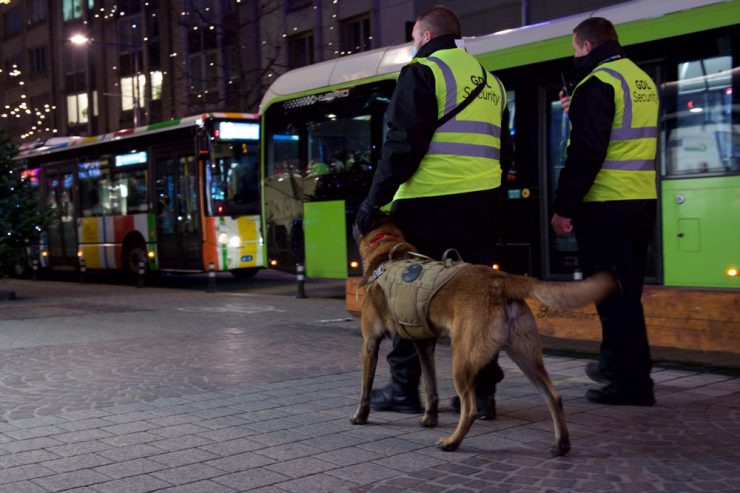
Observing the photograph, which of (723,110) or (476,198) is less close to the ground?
(723,110)

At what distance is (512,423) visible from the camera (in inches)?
190

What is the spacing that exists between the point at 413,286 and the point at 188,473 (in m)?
1.37

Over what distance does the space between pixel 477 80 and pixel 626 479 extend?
2289 millimetres

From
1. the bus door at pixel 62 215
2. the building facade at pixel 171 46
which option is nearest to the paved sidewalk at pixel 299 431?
the building facade at pixel 171 46

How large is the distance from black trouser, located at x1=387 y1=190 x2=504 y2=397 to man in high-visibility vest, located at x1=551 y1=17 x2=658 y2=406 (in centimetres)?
57

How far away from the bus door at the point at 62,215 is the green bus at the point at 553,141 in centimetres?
933

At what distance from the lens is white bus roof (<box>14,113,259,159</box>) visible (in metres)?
17.6

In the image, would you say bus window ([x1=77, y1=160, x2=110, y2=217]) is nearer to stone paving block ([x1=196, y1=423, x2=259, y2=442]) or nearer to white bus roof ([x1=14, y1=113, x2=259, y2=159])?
white bus roof ([x1=14, y1=113, x2=259, y2=159])

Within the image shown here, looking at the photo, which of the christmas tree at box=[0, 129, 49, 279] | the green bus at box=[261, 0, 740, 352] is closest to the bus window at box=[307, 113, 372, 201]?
the green bus at box=[261, 0, 740, 352]

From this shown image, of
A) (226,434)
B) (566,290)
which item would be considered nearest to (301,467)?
(226,434)

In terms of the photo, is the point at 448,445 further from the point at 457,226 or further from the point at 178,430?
the point at 178,430

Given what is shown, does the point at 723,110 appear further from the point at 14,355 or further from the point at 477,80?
the point at 14,355

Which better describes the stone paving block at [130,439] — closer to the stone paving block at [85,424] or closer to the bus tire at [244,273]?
the stone paving block at [85,424]

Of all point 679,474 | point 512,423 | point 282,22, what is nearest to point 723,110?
point 512,423
